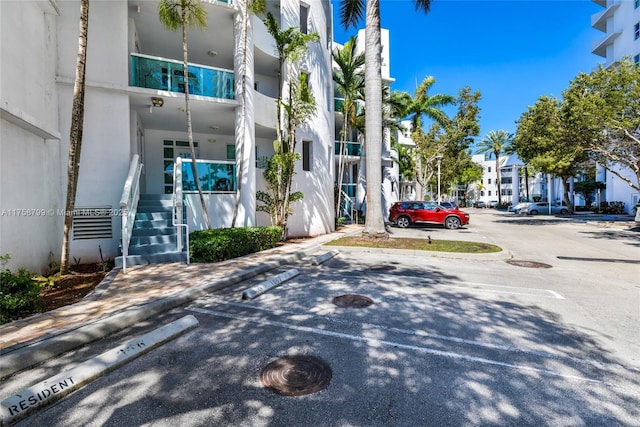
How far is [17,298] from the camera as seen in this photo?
4371 mm

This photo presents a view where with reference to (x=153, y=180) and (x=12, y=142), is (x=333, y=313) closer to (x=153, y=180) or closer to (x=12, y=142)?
(x=12, y=142)

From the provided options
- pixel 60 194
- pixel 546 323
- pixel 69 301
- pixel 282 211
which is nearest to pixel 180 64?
pixel 60 194

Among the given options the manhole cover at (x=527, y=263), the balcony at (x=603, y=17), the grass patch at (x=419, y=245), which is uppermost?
the balcony at (x=603, y=17)

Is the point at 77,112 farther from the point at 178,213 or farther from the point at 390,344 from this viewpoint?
the point at 390,344

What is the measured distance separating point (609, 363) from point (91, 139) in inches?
449

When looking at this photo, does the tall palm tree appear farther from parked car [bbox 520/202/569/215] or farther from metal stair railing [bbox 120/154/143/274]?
parked car [bbox 520/202/569/215]

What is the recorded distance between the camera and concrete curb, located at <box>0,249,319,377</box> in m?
3.11

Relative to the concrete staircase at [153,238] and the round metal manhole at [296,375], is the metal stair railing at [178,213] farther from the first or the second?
the round metal manhole at [296,375]

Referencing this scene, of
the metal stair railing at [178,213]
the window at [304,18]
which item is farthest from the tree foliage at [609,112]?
the metal stair railing at [178,213]

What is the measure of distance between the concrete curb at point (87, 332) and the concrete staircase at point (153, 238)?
103 inches

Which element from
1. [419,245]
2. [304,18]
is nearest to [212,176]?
[419,245]

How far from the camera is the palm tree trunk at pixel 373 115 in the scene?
1120 centimetres

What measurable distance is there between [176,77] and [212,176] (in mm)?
3346

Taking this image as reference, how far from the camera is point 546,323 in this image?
4309 millimetres
